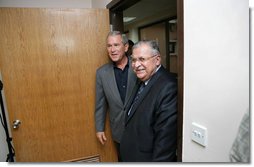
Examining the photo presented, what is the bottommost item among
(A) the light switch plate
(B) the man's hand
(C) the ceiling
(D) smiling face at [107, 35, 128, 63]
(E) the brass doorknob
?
(B) the man's hand

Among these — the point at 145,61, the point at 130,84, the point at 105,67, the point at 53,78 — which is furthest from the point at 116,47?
the point at 53,78

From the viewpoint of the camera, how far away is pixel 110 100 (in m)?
1.48

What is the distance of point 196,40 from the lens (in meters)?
0.78

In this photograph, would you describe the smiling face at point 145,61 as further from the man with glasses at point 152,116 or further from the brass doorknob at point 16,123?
the brass doorknob at point 16,123

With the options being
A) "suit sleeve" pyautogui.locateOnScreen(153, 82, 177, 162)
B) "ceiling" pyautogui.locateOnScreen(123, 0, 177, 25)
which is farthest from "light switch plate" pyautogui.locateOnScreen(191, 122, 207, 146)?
"ceiling" pyautogui.locateOnScreen(123, 0, 177, 25)

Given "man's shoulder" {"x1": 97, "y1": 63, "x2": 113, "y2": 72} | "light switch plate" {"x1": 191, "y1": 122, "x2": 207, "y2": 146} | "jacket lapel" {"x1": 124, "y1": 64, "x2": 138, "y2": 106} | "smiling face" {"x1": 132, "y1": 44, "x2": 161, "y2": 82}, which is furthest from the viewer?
"man's shoulder" {"x1": 97, "y1": 63, "x2": 113, "y2": 72}

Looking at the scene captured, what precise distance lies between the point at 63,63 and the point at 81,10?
44cm

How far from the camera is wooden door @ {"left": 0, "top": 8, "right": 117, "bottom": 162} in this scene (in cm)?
139

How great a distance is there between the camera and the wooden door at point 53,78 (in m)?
1.39

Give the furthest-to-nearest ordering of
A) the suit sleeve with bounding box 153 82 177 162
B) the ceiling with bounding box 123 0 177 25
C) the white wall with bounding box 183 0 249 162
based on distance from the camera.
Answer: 1. the ceiling with bounding box 123 0 177 25
2. the suit sleeve with bounding box 153 82 177 162
3. the white wall with bounding box 183 0 249 162

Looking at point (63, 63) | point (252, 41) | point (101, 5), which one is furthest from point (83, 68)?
point (252, 41)

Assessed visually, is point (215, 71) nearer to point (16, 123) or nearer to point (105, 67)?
point (105, 67)

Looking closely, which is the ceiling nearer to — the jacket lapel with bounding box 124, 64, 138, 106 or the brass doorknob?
the jacket lapel with bounding box 124, 64, 138, 106

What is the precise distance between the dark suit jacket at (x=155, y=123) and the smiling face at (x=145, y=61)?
49 millimetres
